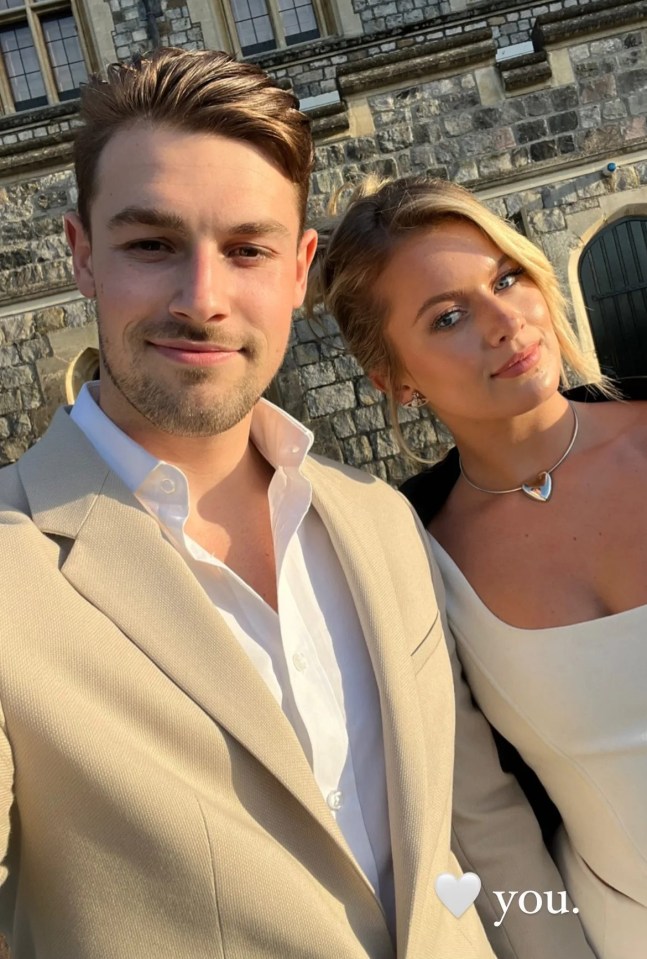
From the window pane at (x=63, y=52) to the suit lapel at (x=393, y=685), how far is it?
27.2 ft

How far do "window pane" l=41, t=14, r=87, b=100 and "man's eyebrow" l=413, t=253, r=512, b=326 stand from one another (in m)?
7.86

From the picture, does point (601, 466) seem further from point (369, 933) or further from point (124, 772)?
point (124, 772)

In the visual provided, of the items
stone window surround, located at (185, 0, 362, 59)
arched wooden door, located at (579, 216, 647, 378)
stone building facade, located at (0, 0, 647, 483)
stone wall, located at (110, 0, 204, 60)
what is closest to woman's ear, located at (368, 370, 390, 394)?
stone building facade, located at (0, 0, 647, 483)

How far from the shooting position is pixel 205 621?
122 cm

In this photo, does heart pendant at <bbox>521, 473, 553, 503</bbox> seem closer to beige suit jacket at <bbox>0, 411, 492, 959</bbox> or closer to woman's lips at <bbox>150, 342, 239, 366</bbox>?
beige suit jacket at <bbox>0, 411, 492, 959</bbox>

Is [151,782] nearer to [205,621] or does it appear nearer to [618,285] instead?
[205,621]

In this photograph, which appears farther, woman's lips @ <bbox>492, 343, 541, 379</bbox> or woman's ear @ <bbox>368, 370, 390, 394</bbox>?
woman's ear @ <bbox>368, 370, 390, 394</bbox>

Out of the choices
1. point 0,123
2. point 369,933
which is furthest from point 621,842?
point 0,123

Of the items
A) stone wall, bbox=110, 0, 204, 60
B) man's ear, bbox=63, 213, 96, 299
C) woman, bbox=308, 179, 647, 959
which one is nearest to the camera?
man's ear, bbox=63, 213, 96, 299

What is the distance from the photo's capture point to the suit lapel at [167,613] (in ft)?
3.86

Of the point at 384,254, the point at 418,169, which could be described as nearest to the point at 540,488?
the point at 384,254

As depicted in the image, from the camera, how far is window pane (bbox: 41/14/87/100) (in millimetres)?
8367

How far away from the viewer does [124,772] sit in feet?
3.60

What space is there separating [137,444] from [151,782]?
0.62m
